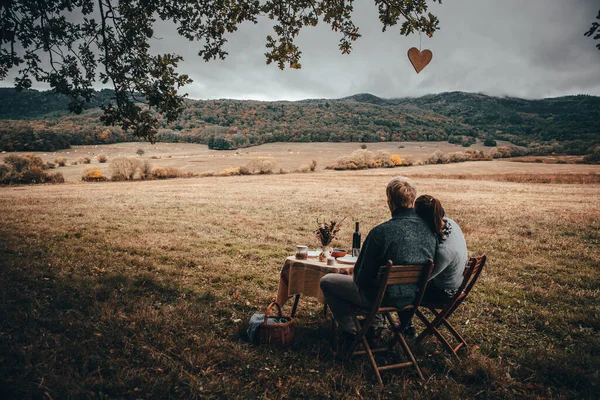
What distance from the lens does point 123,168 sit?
42.6 metres

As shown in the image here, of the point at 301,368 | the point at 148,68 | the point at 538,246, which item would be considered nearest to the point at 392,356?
the point at 301,368

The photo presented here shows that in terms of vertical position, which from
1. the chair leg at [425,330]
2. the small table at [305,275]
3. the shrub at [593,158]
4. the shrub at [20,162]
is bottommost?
the shrub at [20,162]

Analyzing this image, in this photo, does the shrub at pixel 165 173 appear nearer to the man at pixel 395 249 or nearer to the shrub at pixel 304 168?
the shrub at pixel 304 168

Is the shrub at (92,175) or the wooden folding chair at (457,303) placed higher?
the wooden folding chair at (457,303)

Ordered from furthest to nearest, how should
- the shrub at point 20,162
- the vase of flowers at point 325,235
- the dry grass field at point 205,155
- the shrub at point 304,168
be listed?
the shrub at point 304,168 < the dry grass field at point 205,155 < the shrub at point 20,162 < the vase of flowers at point 325,235

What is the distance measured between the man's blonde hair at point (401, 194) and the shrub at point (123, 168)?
45101 mm

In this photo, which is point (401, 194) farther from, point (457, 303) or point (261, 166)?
point (261, 166)

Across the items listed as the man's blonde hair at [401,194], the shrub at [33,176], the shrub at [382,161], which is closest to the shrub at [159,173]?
the shrub at [33,176]

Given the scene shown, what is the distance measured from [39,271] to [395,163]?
194 feet

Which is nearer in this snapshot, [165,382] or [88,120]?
[165,382]

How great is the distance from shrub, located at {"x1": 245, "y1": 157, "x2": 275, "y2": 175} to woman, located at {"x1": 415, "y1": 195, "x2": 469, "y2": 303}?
4620cm

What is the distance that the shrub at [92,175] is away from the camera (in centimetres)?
4069

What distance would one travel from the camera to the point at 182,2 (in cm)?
771

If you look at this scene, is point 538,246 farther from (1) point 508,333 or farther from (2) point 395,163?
(2) point 395,163
